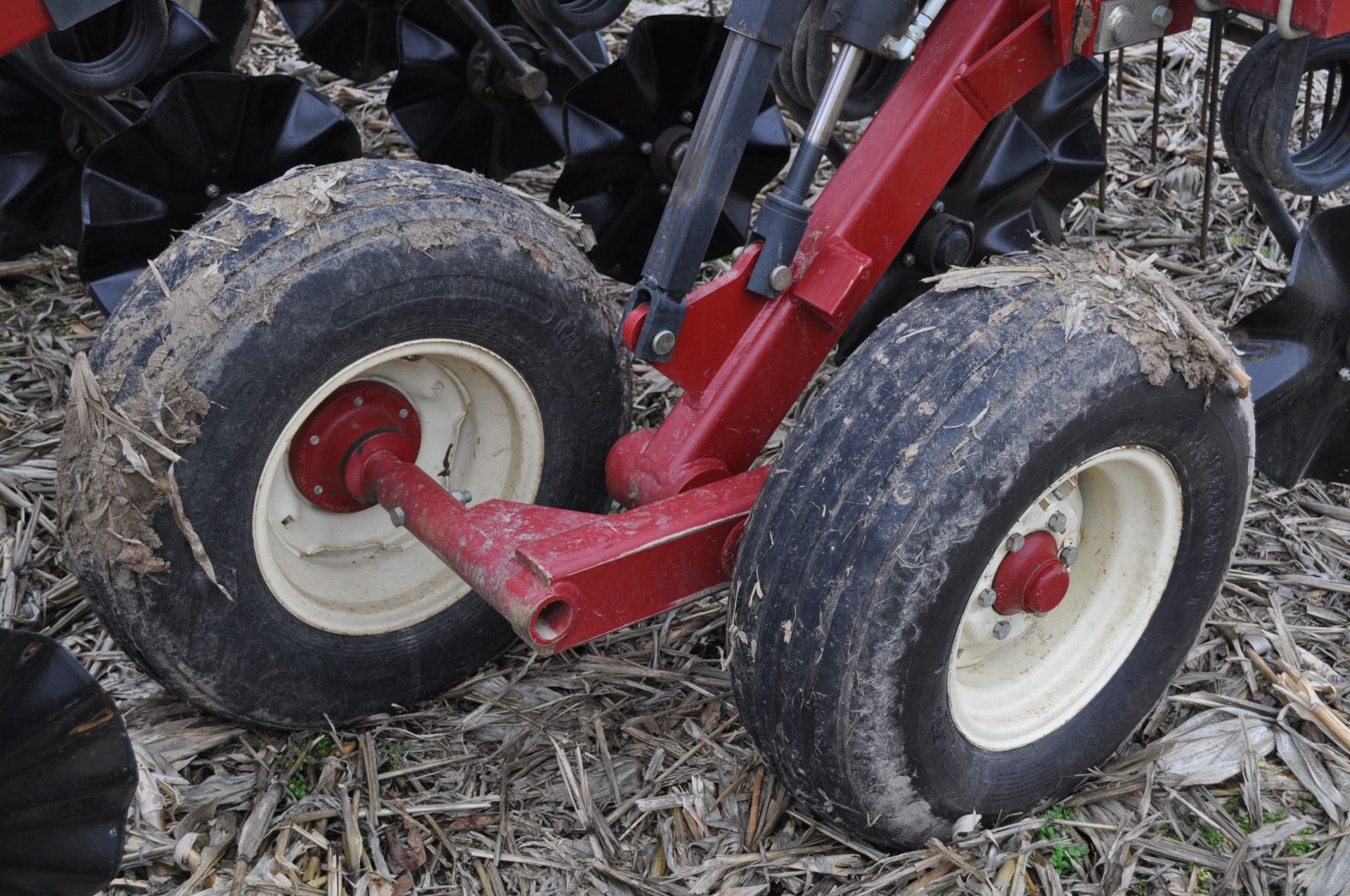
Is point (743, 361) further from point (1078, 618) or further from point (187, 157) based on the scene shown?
point (187, 157)

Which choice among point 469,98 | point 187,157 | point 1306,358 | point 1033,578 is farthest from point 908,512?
point 469,98

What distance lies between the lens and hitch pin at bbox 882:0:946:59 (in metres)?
2.17

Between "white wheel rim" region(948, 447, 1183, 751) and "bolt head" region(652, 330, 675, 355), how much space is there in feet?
2.23

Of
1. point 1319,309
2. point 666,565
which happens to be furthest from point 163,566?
point 1319,309

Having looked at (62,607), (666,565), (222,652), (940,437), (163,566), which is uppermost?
(940,437)

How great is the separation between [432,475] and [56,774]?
Answer: 3.43 ft

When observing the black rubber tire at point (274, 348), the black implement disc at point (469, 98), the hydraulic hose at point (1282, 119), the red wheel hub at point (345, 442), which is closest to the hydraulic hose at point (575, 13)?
the black implement disc at point (469, 98)

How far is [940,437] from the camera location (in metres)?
1.88

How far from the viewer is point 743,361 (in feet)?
7.57

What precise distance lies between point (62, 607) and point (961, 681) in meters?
2.03

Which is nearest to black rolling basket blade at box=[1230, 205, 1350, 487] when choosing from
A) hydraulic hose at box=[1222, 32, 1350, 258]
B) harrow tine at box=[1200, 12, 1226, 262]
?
hydraulic hose at box=[1222, 32, 1350, 258]

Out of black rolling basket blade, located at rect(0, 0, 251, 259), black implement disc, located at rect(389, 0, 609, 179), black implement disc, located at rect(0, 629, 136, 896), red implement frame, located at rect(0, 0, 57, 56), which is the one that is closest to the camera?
black implement disc, located at rect(0, 629, 136, 896)

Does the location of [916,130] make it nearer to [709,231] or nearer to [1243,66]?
[709,231]

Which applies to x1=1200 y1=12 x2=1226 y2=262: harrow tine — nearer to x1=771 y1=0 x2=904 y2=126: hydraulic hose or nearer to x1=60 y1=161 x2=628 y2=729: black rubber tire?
x1=771 y1=0 x2=904 y2=126: hydraulic hose
